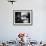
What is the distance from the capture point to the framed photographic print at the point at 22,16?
485cm

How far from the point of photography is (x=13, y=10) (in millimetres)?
4859

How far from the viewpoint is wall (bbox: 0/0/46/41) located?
4.83 m

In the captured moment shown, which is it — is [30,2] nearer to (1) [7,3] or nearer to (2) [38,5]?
(2) [38,5]

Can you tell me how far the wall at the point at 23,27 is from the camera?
4832 millimetres

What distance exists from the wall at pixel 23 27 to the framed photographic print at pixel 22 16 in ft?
0.38

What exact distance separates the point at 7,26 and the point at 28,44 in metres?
1.96

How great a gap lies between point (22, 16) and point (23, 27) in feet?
1.35

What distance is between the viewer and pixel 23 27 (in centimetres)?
487

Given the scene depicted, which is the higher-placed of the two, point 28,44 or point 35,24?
point 35,24

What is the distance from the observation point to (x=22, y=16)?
192 inches

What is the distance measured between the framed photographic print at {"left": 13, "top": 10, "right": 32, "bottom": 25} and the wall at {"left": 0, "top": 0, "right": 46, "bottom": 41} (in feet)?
0.38

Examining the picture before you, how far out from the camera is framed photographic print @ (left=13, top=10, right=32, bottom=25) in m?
4.85

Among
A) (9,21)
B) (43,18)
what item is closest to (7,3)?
(9,21)

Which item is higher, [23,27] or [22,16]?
[22,16]
